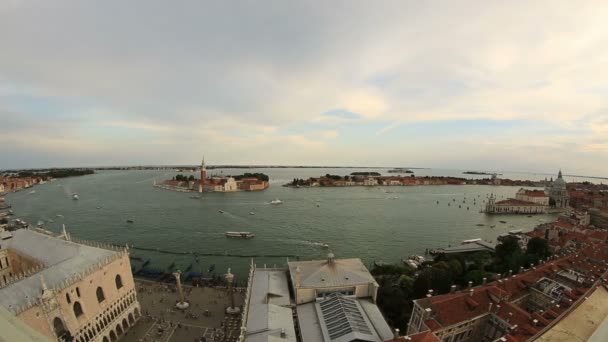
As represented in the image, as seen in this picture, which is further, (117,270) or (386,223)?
(386,223)

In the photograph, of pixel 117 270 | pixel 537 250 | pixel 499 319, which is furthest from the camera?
pixel 537 250

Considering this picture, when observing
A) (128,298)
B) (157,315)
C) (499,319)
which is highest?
(499,319)

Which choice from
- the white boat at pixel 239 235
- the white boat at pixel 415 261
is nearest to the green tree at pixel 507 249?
the white boat at pixel 415 261

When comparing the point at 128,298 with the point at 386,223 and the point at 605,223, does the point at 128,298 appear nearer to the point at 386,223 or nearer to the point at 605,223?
the point at 386,223

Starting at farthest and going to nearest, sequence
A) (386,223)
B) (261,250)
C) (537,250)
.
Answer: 1. (386,223)
2. (261,250)
3. (537,250)

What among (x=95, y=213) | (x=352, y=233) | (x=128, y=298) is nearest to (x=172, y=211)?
(x=95, y=213)

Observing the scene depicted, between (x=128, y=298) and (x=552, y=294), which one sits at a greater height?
(x=552, y=294)
